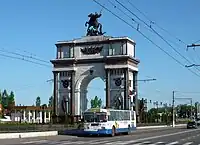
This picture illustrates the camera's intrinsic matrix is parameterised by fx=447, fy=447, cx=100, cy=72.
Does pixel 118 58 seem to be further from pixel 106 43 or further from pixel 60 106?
pixel 60 106

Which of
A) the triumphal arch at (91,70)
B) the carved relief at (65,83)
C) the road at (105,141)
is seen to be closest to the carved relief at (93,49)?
the triumphal arch at (91,70)

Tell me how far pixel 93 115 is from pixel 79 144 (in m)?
15.2

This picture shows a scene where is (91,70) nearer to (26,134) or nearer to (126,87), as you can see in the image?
(126,87)

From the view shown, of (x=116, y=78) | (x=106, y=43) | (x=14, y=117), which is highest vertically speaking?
(x=106, y=43)

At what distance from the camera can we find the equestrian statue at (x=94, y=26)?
4174 inches

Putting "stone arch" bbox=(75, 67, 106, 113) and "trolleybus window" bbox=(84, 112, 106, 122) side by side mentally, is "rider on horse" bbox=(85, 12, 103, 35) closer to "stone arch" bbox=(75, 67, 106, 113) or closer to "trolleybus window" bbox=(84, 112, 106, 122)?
"stone arch" bbox=(75, 67, 106, 113)

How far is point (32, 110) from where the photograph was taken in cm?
14738

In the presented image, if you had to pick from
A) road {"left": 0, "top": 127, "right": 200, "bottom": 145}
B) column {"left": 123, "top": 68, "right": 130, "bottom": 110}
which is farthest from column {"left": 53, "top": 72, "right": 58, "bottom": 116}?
road {"left": 0, "top": 127, "right": 200, "bottom": 145}

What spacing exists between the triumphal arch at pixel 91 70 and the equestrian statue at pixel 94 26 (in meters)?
1.46

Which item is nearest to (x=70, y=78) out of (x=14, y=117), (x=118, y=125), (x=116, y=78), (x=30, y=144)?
(x=116, y=78)

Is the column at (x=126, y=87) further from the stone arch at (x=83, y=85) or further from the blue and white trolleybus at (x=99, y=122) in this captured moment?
the blue and white trolleybus at (x=99, y=122)

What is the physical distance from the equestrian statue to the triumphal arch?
4.80 feet

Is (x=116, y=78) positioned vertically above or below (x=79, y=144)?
above

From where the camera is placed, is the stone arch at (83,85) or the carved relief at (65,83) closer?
the stone arch at (83,85)
